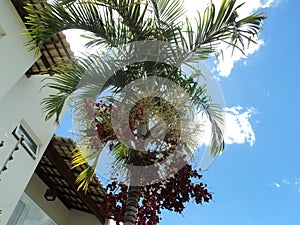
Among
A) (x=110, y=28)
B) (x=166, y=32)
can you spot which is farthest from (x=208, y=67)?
(x=110, y=28)

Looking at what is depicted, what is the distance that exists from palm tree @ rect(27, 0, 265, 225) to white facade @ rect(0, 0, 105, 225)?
1.39 metres

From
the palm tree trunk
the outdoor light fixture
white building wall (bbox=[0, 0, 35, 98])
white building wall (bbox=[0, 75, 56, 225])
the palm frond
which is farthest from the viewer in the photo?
the outdoor light fixture

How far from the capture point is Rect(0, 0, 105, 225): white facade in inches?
185

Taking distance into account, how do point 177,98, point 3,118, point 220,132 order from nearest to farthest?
point 177,98 → point 220,132 → point 3,118

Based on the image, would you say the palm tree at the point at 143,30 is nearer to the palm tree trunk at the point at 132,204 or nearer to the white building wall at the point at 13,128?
the palm tree trunk at the point at 132,204

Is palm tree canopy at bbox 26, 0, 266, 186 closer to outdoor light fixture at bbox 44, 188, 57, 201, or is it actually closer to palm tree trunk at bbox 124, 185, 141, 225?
palm tree trunk at bbox 124, 185, 141, 225

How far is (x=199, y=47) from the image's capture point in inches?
132

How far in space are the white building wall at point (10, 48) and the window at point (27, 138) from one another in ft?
3.19

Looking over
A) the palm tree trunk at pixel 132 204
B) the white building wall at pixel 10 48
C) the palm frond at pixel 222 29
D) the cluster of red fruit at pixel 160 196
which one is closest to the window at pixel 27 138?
the white building wall at pixel 10 48

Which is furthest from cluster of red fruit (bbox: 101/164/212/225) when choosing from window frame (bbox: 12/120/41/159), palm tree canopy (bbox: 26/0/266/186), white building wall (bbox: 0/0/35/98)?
window frame (bbox: 12/120/41/159)

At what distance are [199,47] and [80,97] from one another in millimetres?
1414

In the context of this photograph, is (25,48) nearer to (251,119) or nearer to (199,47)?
(199,47)

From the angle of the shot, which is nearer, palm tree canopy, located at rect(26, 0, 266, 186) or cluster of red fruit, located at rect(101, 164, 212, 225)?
cluster of red fruit, located at rect(101, 164, 212, 225)

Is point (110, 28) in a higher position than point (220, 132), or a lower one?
higher
